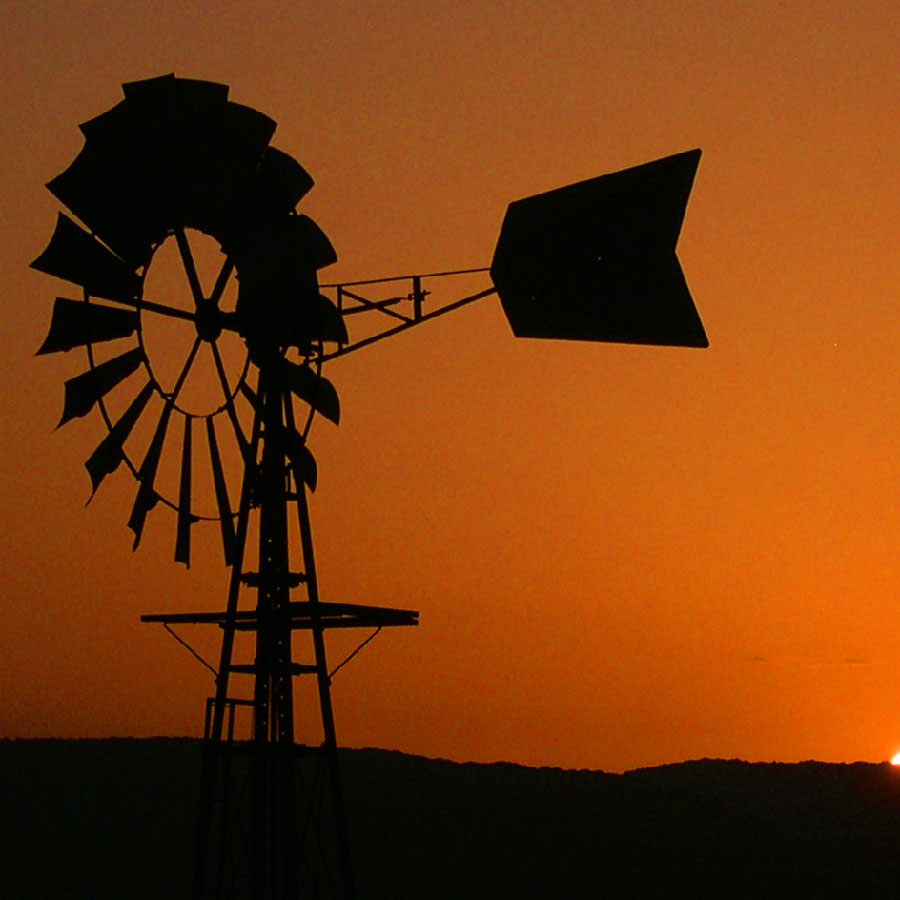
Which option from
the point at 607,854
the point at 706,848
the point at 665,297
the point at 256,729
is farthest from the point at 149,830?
the point at 665,297

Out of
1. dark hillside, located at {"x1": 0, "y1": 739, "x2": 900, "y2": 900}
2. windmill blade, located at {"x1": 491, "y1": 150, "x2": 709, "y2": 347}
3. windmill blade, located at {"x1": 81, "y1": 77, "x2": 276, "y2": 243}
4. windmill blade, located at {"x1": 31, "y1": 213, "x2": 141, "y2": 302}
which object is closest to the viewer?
windmill blade, located at {"x1": 491, "y1": 150, "x2": 709, "y2": 347}

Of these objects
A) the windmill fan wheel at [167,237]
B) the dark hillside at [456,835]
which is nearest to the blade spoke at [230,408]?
the windmill fan wheel at [167,237]

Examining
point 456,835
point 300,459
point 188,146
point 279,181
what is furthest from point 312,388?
point 456,835

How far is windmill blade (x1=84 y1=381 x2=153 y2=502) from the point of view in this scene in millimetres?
12320

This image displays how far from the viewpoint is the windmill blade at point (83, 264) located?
1227 cm

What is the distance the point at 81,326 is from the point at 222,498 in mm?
1546

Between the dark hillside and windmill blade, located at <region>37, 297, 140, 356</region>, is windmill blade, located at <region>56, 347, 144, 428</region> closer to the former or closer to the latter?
windmill blade, located at <region>37, 297, 140, 356</region>

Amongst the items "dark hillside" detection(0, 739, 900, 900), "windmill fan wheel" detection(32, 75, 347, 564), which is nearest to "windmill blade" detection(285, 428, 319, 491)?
"windmill fan wheel" detection(32, 75, 347, 564)

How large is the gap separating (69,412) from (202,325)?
109 centimetres

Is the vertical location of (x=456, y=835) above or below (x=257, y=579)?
above

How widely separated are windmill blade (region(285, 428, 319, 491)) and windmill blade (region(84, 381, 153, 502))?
3.39ft

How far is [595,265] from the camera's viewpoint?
12.1 metres

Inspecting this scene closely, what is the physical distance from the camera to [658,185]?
11.8m

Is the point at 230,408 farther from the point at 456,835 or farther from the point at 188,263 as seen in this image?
the point at 456,835
